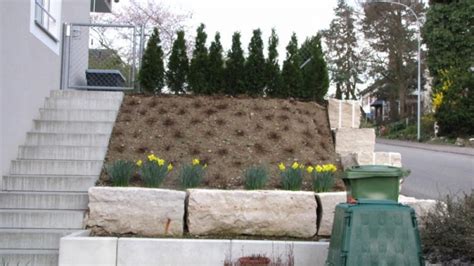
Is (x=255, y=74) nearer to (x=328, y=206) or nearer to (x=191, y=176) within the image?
(x=191, y=176)

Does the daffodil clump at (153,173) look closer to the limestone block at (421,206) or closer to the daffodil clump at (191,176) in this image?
the daffodil clump at (191,176)

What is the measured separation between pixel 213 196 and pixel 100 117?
3.02 metres

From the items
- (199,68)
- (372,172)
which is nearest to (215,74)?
(199,68)

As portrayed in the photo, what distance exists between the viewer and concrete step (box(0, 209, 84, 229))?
641 cm

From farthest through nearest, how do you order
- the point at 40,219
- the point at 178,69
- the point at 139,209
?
the point at 178,69, the point at 40,219, the point at 139,209

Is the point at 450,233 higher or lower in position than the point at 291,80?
lower

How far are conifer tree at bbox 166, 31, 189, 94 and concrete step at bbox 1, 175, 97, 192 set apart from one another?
129 inches

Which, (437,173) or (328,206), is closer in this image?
(328,206)

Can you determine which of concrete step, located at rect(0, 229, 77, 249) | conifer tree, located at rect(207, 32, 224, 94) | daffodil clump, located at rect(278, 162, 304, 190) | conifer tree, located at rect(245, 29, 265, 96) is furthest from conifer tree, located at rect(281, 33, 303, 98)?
concrete step, located at rect(0, 229, 77, 249)

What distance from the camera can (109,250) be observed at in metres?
5.87

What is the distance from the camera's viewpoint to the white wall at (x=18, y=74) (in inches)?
277

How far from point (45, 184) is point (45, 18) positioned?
11.8ft

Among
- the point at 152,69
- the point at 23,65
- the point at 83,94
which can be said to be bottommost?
the point at 83,94

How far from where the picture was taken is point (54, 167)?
293 inches
